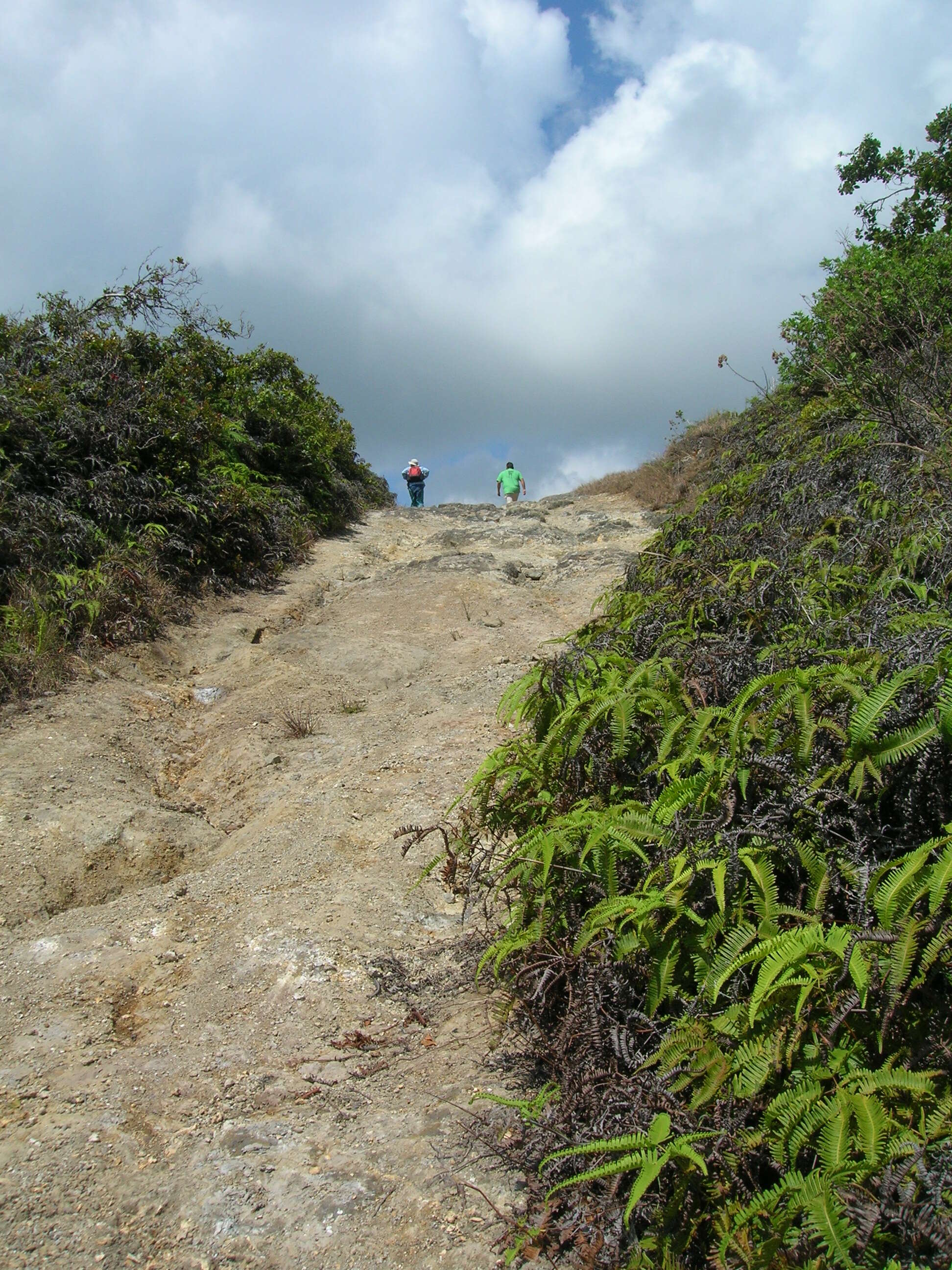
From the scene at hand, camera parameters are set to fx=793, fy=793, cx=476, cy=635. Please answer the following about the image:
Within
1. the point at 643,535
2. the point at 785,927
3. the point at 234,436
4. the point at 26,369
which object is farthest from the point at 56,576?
the point at 643,535

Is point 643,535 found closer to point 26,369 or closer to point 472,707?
point 472,707

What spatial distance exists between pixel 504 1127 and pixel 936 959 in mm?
1301

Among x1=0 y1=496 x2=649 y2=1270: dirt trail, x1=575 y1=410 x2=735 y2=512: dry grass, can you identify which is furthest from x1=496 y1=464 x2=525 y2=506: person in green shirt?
x1=0 y1=496 x2=649 y2=1270: dirt trail

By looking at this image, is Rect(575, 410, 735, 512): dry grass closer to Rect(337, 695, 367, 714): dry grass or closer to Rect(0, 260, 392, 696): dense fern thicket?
Rect(0, 260, 392, 696): dense fern thicket

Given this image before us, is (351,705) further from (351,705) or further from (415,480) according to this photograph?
(415,480)

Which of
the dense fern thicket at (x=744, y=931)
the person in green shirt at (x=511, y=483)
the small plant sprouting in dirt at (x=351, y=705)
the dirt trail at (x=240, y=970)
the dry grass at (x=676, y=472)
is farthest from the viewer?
the person in green shirt at (x=511, y=483)

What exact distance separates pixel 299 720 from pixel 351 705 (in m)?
0.51

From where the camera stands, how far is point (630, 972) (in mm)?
2398

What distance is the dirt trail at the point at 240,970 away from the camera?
2.19 m

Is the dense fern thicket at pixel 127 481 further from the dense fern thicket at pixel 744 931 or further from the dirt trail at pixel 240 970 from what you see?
the dense fern thicket at pixel 744 931

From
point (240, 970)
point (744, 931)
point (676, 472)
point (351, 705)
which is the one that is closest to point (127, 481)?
point (351, 705)

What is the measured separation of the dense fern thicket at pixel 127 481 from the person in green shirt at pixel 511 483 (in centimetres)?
619

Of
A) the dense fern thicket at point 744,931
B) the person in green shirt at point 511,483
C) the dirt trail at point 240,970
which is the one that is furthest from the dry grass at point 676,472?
the dense fern thicket at point 744,931

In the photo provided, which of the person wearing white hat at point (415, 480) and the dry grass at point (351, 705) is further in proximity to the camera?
the person wearing white hat at point (415, 480)
